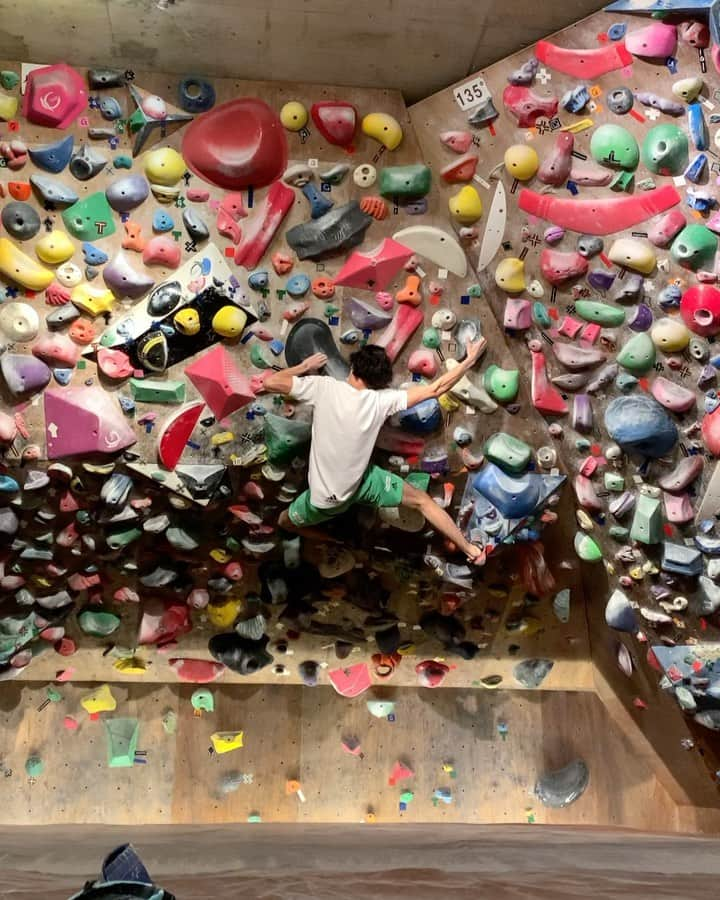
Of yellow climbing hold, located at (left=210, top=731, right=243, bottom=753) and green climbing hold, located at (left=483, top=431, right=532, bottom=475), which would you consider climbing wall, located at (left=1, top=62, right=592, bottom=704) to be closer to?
green climbing hold, located at (left=483, top=431, right=532, bottom=475)

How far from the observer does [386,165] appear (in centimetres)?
314

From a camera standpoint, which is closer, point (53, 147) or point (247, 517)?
point (53, 147)

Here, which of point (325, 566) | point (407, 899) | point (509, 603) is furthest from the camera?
point (509, 603)

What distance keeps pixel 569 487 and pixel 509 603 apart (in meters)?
0.74

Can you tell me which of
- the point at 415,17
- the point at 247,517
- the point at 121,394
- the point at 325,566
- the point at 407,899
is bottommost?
the point at 407,899

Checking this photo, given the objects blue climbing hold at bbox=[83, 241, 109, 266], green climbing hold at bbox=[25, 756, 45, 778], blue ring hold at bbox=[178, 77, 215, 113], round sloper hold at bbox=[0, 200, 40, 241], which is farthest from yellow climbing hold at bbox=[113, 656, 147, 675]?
blue ring hold at bbox=[178, 77, 215, 113]

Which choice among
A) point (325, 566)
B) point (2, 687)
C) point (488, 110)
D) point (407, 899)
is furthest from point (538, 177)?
point (2, 687)

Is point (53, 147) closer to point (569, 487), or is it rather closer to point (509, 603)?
point (569, 487)

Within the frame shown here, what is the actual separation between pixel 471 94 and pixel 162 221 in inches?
44.7

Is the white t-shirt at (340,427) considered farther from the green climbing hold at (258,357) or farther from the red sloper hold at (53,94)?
the red sloper hold at (53,94)

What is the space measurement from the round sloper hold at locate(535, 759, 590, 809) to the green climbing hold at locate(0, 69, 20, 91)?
3.59 meters

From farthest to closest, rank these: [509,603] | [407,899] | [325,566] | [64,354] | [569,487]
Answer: [509,603] < [325,566] < [569,487] < [64,354] < [407,899]

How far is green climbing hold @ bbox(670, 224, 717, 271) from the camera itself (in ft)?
9.38

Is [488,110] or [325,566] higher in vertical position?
[488,110]
